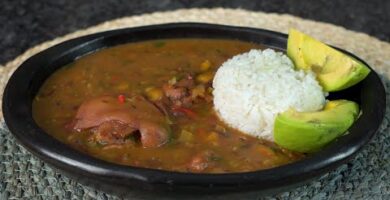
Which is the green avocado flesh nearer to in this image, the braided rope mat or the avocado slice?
the avocado slice

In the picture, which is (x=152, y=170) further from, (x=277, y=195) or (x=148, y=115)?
(x=277, y=195)

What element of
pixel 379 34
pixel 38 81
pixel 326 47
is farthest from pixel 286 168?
pixel 379 34

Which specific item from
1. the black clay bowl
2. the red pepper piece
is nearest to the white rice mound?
the black clay bowl

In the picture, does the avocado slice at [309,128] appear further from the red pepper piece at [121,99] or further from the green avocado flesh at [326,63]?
the red pepper piece at [121,99]

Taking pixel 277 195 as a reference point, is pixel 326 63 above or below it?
above

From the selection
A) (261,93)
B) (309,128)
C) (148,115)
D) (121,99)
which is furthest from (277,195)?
(121,99)

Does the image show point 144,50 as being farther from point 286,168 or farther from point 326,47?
point 286,168
